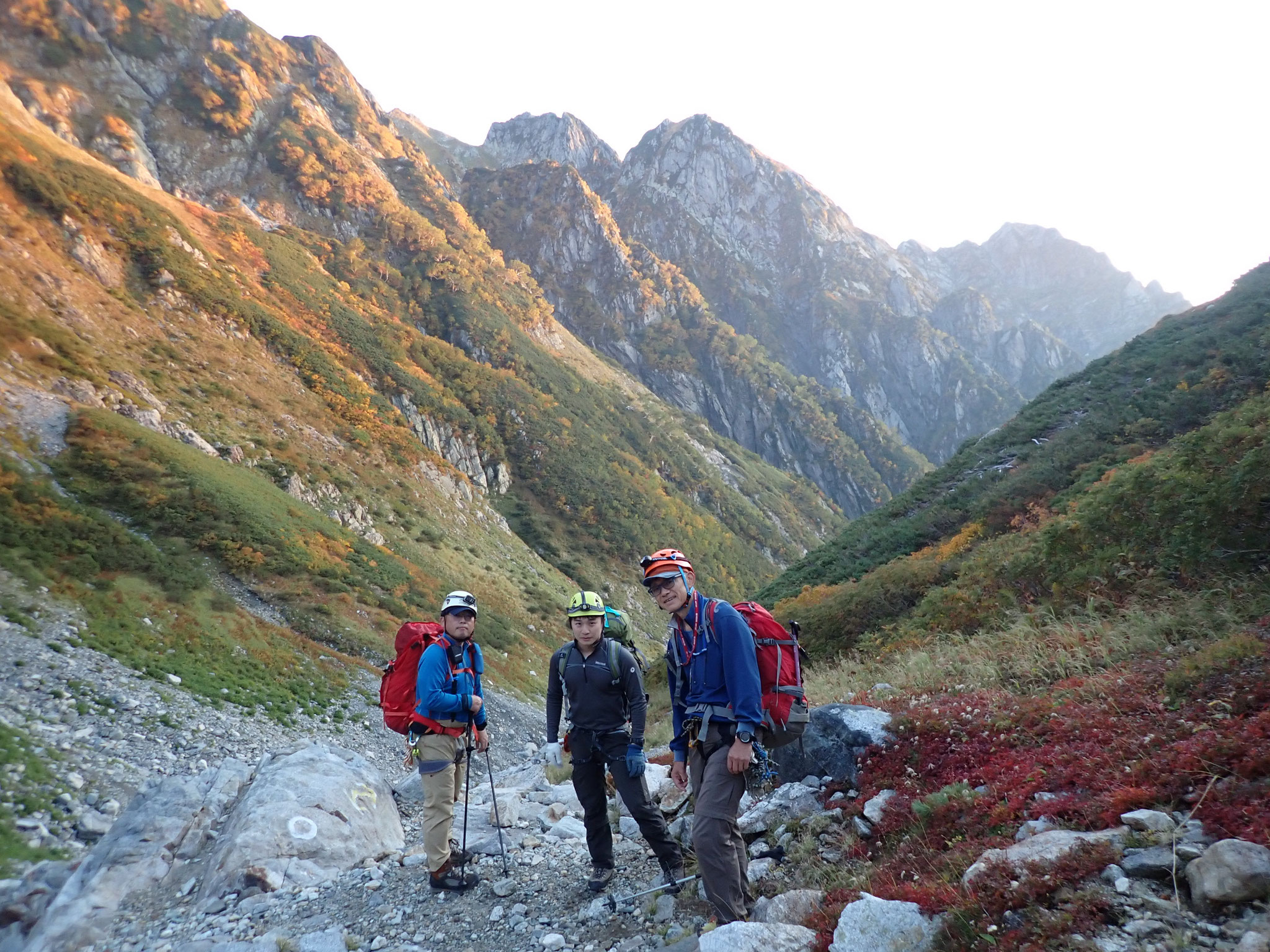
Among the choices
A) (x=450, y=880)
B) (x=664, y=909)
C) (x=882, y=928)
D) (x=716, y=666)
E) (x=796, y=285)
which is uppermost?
(x=796, y=285)

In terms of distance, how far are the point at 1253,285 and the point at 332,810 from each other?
4102 cm

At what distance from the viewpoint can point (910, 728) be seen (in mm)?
5152

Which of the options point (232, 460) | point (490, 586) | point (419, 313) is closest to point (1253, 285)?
point (490, 586)

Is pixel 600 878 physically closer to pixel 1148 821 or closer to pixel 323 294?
pixel 1148 821

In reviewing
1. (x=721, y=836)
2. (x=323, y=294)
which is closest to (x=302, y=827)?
(x=721, y=836)

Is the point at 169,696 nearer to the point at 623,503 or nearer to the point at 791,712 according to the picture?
the point at 791,712

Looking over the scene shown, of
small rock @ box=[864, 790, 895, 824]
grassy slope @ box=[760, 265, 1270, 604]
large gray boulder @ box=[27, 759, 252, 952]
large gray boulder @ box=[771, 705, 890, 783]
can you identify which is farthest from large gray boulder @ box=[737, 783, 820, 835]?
grassy slope @ box=[760, 265, 1270, 604]

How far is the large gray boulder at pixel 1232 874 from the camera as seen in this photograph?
2.14 meters

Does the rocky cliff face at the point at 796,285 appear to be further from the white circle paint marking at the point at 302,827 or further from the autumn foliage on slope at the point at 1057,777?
the white circle paint marking at the point at 302,827

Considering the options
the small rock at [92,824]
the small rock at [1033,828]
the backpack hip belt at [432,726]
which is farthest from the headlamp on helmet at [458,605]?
the small rock at [92,824]

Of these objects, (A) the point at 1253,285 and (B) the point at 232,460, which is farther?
(A) the point at 1253,285

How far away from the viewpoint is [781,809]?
5.02 m

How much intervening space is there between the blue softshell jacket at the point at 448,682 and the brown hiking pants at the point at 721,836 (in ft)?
8.12

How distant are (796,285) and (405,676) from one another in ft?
661
